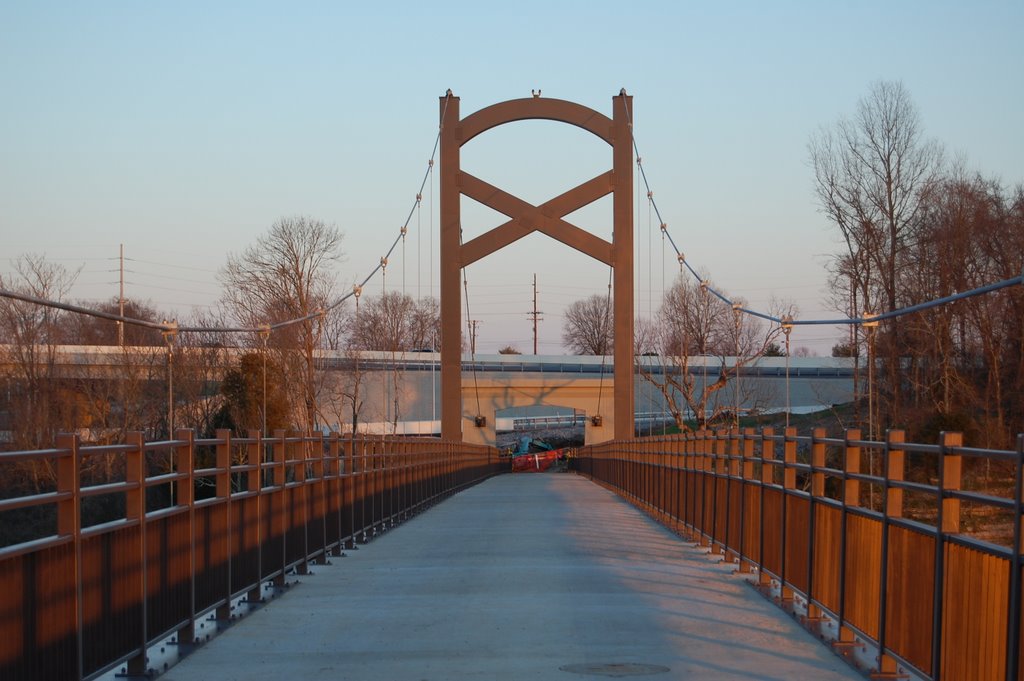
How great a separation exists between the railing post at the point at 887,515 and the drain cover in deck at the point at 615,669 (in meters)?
1.16

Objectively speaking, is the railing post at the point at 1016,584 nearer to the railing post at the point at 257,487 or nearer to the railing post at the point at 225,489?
the railing post at the point at 225,489

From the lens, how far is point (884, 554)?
7215 millimetres

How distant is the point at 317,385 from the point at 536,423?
51167mm

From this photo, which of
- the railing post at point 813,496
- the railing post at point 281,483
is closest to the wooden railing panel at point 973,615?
the railing post at point 813,496

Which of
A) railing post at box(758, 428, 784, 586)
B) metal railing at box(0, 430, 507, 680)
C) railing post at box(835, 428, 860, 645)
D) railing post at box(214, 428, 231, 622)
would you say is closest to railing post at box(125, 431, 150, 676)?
metal railing at box(0, 430, 507, 680)

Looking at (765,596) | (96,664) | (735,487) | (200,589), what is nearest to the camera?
(96,664)

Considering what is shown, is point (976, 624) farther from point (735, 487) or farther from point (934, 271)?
point (934, 271)

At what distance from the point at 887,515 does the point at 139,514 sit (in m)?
3.98

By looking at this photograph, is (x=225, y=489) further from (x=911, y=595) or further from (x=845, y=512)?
(x=911, y=595)

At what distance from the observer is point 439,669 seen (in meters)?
7.57

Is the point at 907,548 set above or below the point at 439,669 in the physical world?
above

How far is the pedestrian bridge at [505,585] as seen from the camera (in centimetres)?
609

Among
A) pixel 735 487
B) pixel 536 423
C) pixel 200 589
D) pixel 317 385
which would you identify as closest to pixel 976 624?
pixel 200 589

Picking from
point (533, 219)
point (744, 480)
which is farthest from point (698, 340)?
point (744, 480)
